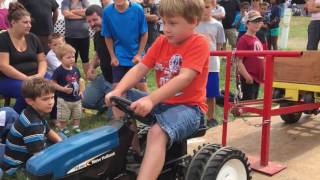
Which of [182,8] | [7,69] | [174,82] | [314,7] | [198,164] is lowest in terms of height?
[198,164]

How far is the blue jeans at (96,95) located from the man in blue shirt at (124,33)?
0.67 meters

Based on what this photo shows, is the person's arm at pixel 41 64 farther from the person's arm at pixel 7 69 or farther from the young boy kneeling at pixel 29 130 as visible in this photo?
the young boy kneeling at pixel 29 130

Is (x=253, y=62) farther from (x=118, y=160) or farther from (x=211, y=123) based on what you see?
(x=118, y=160)

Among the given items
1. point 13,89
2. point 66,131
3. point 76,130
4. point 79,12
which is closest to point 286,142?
point 76,130

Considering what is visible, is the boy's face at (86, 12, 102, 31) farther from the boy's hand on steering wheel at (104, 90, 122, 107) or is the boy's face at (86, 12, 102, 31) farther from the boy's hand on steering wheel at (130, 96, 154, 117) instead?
the boy's hand on steering wheel at (130, 96, 154, 117)

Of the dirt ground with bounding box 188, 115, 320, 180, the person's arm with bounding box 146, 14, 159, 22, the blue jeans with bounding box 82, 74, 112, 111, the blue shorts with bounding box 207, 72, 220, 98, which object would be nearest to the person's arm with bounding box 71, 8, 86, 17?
the person's arm with bounding box 146, 14, 159, 22

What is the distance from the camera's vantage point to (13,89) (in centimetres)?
551

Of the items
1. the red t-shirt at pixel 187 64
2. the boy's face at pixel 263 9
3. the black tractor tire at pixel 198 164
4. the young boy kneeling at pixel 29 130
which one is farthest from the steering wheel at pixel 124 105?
the boy's face at pixel 263 9

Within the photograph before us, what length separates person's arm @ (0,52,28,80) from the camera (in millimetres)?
5402

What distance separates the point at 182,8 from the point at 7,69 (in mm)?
3148

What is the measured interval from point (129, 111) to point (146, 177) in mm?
428

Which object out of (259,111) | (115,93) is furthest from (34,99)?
(259,111)

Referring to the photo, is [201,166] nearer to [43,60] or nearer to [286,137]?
[286,137]

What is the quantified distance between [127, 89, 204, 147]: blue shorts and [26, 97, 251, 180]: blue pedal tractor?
10 centimetres
